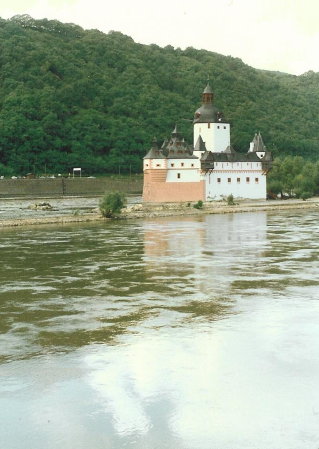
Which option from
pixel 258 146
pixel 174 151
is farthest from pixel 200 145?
pixel 258 146

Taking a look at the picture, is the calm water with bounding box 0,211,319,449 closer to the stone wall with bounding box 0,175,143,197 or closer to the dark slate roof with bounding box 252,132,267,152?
the dark slate roof with bounding box 252,132,267,152

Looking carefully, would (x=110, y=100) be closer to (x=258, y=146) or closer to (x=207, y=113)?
(x=207, y=113)

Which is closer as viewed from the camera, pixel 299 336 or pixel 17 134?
pixel 299 336

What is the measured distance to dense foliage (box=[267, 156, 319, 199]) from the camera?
71.1 meters

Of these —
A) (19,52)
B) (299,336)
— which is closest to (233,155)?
(19,52)

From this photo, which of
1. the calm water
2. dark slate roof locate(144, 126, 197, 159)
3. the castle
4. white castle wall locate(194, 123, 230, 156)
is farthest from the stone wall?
the calm water

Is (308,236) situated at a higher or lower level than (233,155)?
lower

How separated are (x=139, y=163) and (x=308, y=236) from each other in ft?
198

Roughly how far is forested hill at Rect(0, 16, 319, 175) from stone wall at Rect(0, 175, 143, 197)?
22.9ft

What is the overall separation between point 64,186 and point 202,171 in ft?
65.1

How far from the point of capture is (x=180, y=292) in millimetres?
17516

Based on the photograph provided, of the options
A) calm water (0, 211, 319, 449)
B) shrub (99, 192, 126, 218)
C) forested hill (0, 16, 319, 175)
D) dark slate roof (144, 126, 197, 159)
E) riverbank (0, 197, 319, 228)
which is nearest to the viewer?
calm water (0, 211, 319, 449)

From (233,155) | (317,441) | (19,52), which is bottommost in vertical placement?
(317,441)

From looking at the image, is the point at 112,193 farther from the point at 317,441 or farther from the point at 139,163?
the point at 139,163
